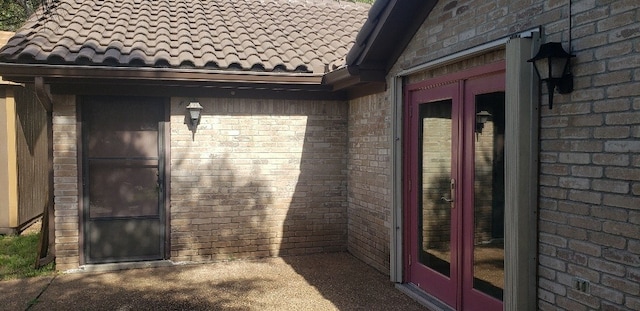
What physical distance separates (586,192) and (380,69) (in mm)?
3274

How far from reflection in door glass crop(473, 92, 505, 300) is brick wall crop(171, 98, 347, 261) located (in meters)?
3.33

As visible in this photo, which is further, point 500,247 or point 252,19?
point 252,19

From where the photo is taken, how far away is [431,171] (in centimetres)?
521

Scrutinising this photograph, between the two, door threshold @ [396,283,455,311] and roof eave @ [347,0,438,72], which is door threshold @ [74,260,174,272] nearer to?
door threshold @ [396,283,455,311]

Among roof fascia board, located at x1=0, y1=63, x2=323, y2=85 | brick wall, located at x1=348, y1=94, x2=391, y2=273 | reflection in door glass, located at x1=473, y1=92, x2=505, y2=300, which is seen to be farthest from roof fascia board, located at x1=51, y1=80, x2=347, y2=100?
reflection in door glass, located at x1=473, y1=92, x2=505, y2=300

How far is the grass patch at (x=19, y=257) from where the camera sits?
644cm

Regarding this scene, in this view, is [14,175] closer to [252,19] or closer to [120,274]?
[120,274]

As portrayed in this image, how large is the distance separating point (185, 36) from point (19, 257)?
4.07 meters

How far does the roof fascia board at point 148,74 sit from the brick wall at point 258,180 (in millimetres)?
549

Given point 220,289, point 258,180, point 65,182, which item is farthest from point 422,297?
point 65,182

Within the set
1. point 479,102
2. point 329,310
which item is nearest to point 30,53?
point 329,310

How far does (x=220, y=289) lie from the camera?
5820mm

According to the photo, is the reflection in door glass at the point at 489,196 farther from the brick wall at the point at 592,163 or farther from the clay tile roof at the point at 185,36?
the clay tile roof at the point at 185,36

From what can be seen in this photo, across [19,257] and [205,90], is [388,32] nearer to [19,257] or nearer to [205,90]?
[205,90]
